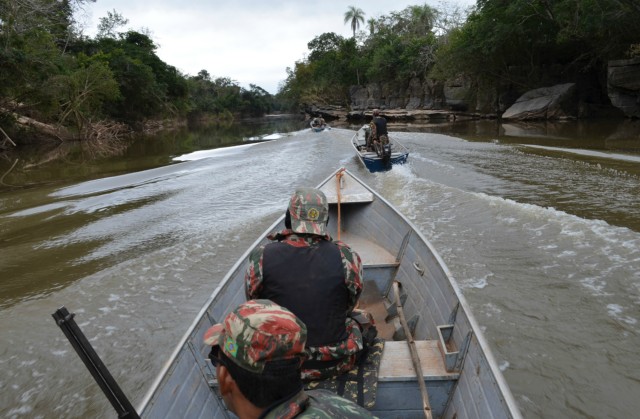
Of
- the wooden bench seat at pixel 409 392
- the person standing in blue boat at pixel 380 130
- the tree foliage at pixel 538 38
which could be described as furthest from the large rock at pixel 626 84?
the wooden bench seat at pixel 409 392

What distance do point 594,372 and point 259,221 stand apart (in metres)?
6.09

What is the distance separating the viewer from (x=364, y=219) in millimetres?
6031

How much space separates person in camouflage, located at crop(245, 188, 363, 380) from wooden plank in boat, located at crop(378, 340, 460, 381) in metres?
0.34

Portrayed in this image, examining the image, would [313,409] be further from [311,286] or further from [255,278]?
[255,278]

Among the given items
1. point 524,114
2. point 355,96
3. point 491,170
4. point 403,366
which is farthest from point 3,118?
point 355,96

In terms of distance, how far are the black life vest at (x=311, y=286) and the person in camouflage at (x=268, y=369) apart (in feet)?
3.23

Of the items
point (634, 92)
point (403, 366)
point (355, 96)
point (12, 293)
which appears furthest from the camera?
point (355, 96)

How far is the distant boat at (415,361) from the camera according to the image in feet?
7.27

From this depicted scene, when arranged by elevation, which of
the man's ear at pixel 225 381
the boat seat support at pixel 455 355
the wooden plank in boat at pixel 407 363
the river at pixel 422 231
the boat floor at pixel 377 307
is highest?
the man's ear at pixel 225 381

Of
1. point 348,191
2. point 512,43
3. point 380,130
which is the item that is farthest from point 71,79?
point 512,43

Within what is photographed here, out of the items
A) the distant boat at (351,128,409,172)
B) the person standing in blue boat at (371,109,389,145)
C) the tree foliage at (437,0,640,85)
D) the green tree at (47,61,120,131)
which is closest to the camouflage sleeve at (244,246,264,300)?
the distant boat at (351,128,409,172)

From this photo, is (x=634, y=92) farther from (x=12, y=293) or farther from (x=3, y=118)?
(x=3, y=118)

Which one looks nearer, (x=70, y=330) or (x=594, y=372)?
(x=70, y=330)

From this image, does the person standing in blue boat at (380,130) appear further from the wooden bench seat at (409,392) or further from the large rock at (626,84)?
the large rock at (626,84)
